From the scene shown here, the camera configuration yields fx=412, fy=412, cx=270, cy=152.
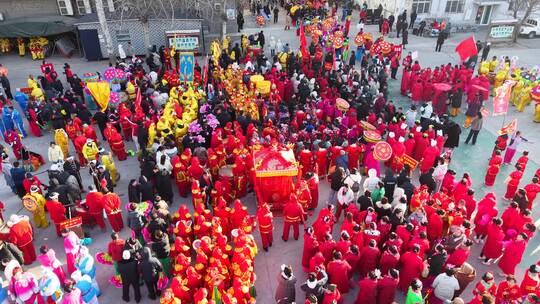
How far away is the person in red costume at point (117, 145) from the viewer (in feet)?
41.1

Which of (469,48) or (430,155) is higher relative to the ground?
(469,48)

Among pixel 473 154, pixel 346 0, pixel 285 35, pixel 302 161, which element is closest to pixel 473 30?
pixel 346 0

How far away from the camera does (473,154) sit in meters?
13.6

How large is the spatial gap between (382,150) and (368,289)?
15.0 ft

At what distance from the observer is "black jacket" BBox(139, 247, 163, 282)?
7715 millimetres

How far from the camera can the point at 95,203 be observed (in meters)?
9.66

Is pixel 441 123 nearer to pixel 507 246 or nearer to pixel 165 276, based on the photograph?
pixel 507 246

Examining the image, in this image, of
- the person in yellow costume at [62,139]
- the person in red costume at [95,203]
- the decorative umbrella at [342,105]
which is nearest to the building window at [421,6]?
the decorative umbrella at [342,105]

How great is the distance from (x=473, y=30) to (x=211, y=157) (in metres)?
24.1

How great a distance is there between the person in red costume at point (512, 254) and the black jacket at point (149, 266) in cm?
708

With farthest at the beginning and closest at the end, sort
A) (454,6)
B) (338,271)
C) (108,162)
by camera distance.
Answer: (454,6)
(108,162)
(338,271)

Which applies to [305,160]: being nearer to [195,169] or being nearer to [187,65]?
[195,169]

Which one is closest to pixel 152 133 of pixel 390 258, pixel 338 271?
pixel 338 271

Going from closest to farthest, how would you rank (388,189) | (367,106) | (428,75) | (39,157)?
(388,189) → (39,157) → (367,106) → (428,75)
